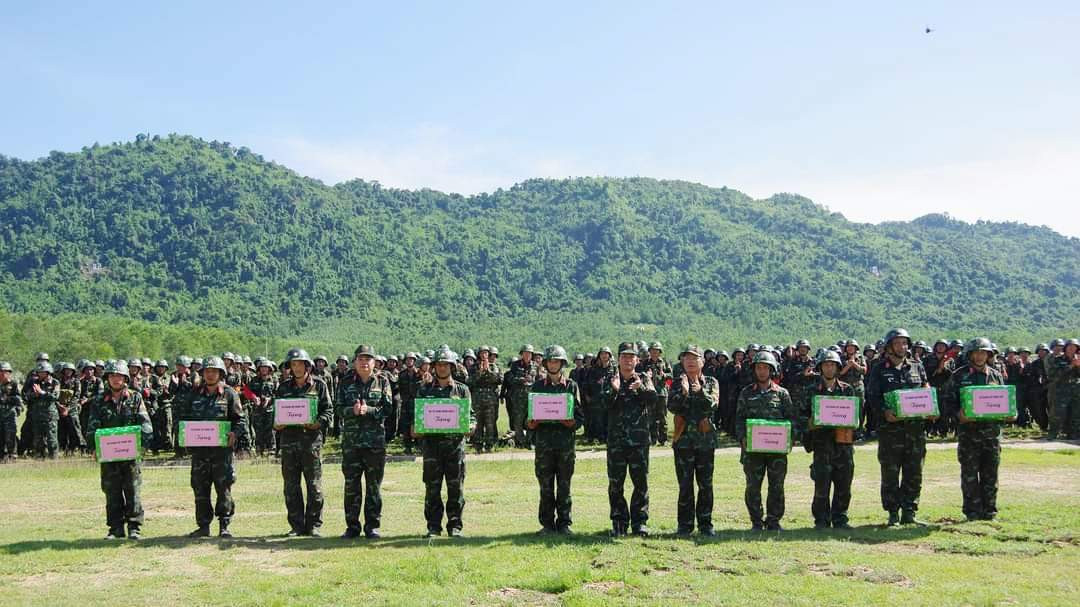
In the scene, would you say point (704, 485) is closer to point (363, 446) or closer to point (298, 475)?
point (363, 446)

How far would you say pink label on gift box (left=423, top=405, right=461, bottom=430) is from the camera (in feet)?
38.3

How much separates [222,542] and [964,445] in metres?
10.2

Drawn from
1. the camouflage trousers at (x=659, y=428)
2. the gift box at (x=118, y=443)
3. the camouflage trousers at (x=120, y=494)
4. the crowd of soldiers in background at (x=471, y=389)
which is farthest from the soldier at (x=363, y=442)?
the camouflage trousers at (x=659, y=428)

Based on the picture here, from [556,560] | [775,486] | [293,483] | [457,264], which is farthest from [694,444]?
[457,264]

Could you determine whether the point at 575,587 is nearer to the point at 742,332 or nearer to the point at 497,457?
the point at 497,457

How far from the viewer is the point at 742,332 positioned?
111062mm

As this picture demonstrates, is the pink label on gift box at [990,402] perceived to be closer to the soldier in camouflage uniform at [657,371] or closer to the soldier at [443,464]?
the soldier in camouflage uniform at [657,371]

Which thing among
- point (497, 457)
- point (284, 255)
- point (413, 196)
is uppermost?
point (413, 196)

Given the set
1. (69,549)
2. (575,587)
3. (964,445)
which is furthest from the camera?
(964,445)

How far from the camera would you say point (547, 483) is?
11.9 meters

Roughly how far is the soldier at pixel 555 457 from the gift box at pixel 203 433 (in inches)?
163

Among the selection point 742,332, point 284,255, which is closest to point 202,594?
point 742,332

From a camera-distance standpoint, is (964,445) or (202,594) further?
(964,445)

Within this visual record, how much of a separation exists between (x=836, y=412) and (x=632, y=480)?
112 inches
